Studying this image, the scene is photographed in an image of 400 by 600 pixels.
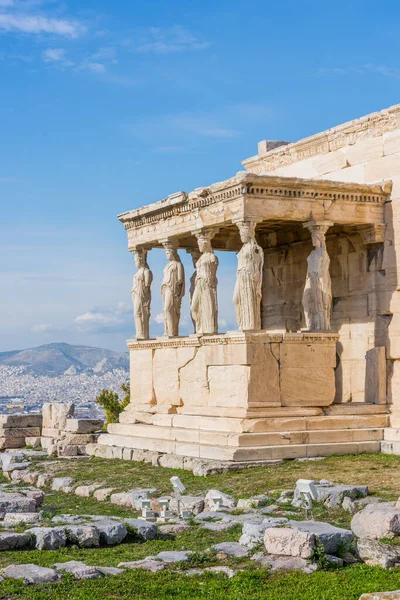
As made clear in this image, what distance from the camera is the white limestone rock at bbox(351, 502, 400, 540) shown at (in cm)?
864

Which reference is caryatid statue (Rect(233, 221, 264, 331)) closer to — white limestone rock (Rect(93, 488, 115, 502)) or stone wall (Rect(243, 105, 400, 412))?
stone wall (Rect(243, 105, 400, 412))

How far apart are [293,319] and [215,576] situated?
10.7 metres

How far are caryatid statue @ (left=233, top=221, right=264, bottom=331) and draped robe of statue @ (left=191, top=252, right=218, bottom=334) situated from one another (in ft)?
4.07

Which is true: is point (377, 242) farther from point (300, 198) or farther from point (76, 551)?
point (76, 551)

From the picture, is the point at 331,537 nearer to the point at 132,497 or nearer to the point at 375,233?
the point at 132,497

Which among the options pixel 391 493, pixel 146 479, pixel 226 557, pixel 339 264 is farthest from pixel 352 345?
pixel 226 557

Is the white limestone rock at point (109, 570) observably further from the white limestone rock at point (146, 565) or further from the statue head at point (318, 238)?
the statue head at point (318, 238)

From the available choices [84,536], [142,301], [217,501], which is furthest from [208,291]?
[84,536]

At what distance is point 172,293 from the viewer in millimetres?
18141

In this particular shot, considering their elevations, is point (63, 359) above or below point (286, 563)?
above

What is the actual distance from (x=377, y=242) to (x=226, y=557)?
8.66 metres

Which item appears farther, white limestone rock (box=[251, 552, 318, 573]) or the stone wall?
the stone wall

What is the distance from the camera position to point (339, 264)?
1698 centimetres

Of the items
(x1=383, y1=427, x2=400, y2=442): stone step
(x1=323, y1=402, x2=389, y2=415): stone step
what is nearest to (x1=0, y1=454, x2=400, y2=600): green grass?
A: (x1=383, y1=427, x2=400, y2=442): stone step
